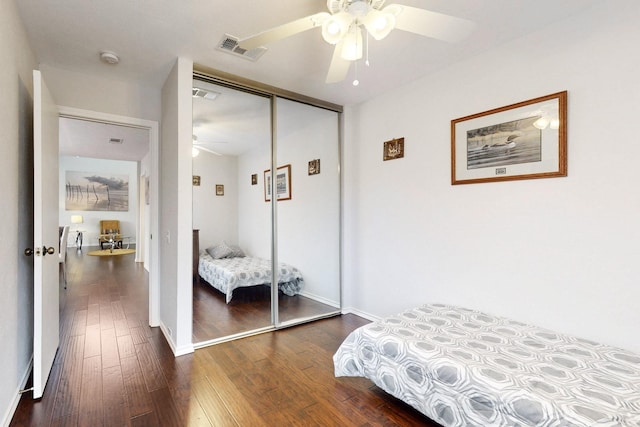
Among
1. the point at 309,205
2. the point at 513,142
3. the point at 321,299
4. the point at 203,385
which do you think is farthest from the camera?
the point at 321,299

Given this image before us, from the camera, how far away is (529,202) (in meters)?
2.14

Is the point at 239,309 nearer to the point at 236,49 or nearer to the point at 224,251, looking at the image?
the point at 224,251

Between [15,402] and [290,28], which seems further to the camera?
[15,402]

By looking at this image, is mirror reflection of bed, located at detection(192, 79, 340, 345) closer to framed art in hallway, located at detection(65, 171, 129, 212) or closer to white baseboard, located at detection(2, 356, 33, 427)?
white baseboard, located at detection(2, 356, 33, 427)

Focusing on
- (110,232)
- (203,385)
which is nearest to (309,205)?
(203,385)

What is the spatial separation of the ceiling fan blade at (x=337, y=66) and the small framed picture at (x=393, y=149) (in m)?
1.22

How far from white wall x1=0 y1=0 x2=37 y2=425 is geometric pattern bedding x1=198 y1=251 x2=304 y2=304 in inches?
54.5

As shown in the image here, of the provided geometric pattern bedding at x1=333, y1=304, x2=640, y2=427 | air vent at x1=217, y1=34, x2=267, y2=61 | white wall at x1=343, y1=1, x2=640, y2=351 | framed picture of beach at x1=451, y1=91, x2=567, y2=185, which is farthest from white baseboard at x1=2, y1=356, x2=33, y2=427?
framed picture of beach at x1=451, y1=91, x2=567, y2=185

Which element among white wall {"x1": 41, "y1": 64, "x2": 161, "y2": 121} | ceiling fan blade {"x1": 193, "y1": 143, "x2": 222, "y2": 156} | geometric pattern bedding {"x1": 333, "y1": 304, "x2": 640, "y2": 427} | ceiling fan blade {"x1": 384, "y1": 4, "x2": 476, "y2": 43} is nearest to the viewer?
geometric pattern bedding {"x1": 333, "y1": 304, "x2": 640, "y2": 427}

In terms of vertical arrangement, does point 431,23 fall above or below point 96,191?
above

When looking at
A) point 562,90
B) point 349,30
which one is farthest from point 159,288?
point 562,90

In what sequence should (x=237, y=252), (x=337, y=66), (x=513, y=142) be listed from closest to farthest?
1. (x=337, y=66)
2. (x=513, y=142)
3. (x=237, y=252)

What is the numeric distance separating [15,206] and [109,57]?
1.35 metres

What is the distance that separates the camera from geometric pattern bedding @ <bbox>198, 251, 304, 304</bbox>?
3139mm
